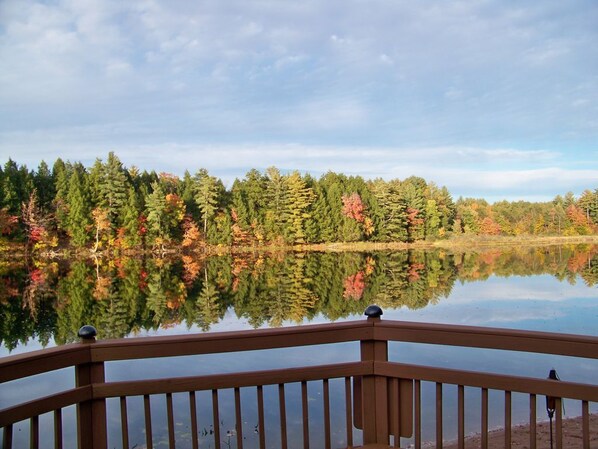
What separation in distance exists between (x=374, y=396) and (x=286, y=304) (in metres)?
16.0

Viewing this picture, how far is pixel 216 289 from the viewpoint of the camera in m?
23.3

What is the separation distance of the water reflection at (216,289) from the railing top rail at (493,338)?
12497 mm

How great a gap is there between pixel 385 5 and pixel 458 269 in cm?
2280

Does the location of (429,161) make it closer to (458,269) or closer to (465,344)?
(458,269)

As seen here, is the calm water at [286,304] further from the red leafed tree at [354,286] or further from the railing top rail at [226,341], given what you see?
the railing top rail at [226,341]

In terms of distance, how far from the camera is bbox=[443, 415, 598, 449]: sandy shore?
529 cm

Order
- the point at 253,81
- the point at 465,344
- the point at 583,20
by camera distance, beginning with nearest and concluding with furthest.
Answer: the point at 465,344 < the point at 583,20 < the point at 253,81

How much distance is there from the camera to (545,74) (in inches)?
577

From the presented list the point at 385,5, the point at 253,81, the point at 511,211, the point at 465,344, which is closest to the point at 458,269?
the point at 253,81

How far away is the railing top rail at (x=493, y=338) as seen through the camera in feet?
7.21

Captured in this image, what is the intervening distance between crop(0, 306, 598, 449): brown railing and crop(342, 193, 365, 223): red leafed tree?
46.7 m

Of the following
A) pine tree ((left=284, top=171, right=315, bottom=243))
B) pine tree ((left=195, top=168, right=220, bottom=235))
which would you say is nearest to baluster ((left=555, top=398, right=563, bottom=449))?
pine tree ((left=195, top=168, right=220, bottom=235))

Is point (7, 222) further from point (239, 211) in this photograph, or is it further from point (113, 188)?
point (239, 211)

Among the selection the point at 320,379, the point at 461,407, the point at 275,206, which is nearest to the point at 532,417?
the point at 461,407
